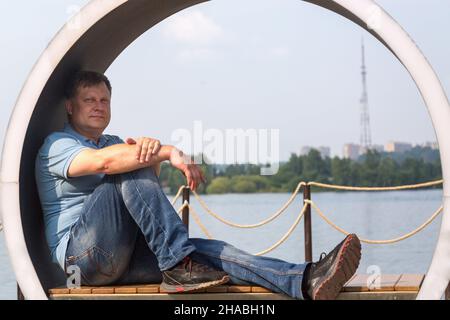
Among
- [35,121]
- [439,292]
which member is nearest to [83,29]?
[35,121]

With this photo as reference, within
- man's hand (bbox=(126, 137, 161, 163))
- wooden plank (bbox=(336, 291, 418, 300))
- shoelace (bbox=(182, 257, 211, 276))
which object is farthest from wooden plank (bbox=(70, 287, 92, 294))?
wooden plank (bbox=(336, 291, 418, 300))

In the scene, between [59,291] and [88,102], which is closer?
[59,291]

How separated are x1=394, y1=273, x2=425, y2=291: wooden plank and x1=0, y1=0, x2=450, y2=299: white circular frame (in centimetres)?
15

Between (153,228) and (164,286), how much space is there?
0.31 meters

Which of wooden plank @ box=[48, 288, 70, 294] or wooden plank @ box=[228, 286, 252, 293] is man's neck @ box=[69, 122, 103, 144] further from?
wooden plank @ box=[228, 286, 252, 293]

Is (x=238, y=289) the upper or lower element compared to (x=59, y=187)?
lower

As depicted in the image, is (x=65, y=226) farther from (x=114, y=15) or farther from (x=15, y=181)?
(x=114, y=15)

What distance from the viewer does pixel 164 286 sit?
4.93 metres

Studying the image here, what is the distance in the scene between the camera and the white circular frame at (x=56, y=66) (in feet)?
15.6

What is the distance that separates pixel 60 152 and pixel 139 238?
24.5 inches

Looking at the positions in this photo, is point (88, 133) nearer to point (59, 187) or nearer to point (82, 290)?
point (59, 187)

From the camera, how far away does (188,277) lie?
4.89 m

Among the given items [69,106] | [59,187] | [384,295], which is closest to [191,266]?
[59,187]

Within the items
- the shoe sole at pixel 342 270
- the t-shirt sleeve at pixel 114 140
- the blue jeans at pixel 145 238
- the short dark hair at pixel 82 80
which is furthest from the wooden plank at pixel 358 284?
the short dark hair at pixel 82 80
